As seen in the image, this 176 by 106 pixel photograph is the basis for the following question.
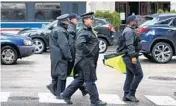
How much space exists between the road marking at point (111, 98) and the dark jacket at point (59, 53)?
0.97m

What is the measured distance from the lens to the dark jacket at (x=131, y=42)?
983 centimetres

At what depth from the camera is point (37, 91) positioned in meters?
11.3

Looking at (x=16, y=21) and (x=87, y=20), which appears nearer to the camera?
(x=87, y=20)

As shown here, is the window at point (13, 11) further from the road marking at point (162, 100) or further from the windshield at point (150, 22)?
the road marking at point (162, 100)

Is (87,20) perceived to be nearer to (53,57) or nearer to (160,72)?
(53,57)

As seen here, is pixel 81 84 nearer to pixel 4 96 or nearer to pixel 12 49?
pixel 4 96

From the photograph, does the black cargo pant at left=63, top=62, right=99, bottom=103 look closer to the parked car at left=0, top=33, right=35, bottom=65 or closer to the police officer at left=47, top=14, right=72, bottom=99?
the police officer at left=47, top=14, right=72, bottom=99

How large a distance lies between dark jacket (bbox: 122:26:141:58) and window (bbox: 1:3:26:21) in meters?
17.3

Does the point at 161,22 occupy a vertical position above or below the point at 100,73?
above

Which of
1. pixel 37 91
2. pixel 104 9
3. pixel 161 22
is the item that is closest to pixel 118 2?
pixel 104 9


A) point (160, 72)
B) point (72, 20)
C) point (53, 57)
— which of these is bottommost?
point (160, 72)

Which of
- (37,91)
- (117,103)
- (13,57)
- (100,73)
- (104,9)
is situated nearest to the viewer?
(117,103)

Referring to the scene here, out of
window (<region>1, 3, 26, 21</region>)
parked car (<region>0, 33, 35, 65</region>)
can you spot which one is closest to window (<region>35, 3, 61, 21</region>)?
window (<region>1, 3, 26, 21</region>)

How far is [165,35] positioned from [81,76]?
8.23 m
